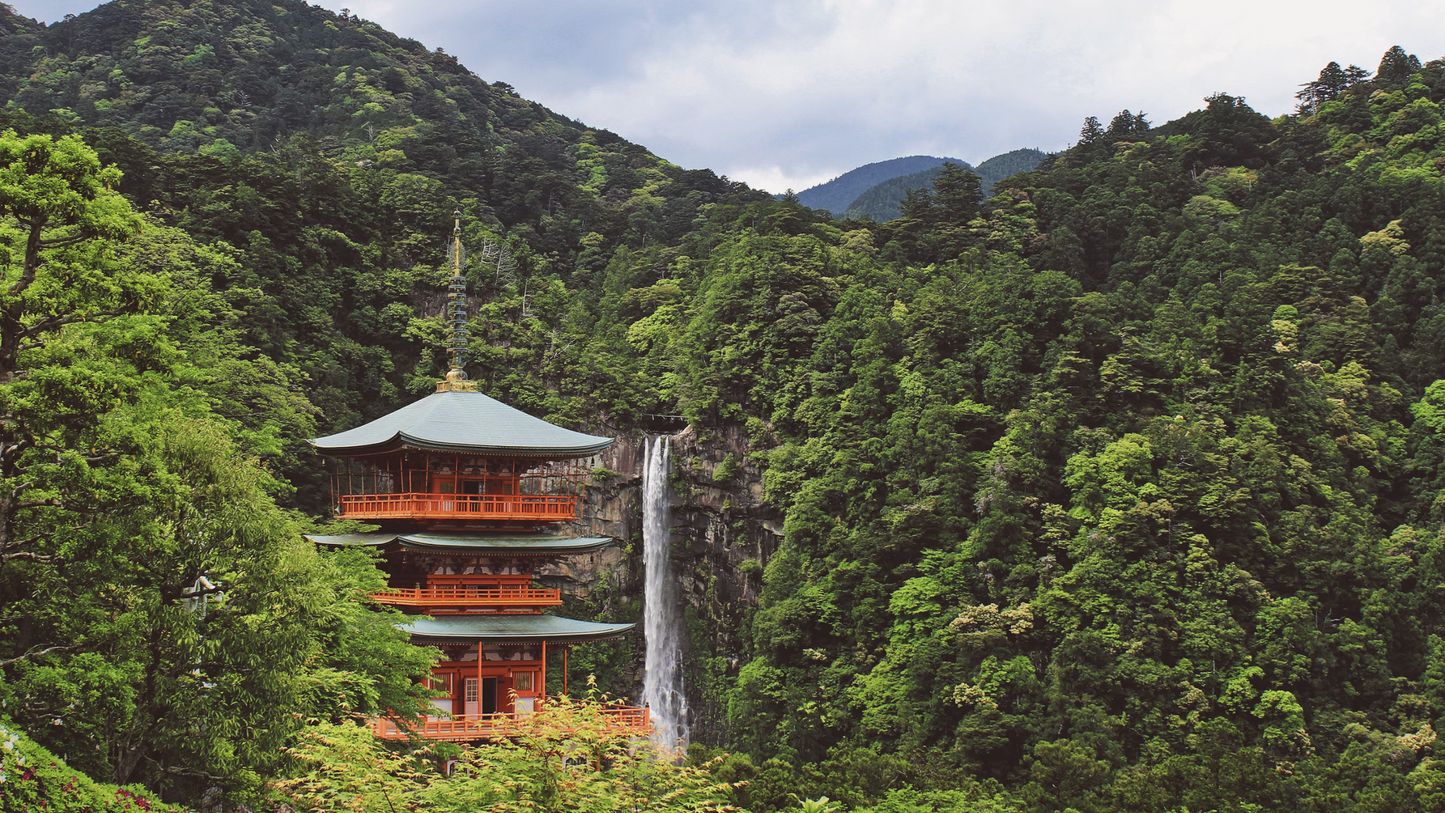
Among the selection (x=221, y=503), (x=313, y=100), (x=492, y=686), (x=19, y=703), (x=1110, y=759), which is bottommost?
(x=1110, y=759)

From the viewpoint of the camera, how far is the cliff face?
41.3 metres

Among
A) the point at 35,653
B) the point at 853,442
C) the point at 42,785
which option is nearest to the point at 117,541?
the point at 35,653

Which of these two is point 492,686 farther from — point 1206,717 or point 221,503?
point 1206,717

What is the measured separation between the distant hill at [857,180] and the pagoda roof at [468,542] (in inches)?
4803

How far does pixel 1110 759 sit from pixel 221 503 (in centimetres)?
2282

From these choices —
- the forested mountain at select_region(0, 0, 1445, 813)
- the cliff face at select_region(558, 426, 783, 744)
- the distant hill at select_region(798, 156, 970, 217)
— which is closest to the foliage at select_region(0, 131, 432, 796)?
the forested mountain at select_region(0, 0, 1445, 813)

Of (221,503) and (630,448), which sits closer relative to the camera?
(221,503)

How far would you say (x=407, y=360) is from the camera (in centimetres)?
4781

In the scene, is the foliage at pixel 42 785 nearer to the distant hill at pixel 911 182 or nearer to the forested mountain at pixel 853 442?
the forested mountain at pixel 853 442

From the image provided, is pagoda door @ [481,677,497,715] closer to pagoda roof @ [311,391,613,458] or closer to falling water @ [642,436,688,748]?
pagoda roof @ [311,391,613,458]

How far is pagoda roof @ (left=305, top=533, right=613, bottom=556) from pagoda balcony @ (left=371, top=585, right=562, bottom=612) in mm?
1052

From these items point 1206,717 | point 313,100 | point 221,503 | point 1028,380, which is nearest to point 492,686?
point 221,503

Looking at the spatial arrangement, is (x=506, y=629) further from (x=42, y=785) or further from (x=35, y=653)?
(x=42, y=785)

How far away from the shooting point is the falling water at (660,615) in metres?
41.0
